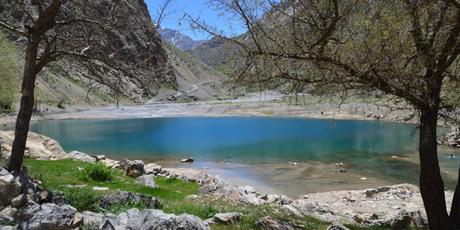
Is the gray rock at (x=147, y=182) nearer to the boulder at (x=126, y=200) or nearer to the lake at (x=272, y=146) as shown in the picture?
the boulder at (x=126, y=200)

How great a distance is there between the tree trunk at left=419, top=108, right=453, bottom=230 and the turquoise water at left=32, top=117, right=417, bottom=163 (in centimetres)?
3241

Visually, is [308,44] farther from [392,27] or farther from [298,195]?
[298,195]

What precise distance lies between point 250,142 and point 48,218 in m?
52.3

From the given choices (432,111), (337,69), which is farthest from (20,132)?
(432,111)

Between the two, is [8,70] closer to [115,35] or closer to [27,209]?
[115,35]

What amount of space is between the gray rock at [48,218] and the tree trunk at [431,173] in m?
7.89

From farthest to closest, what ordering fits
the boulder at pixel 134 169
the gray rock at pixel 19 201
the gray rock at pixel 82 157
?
the gray rock at pixel 82 157
the boulder at pixel 134 169
the gray rock at pixel 19 201

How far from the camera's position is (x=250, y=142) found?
195 feet

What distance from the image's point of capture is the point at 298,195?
2917cm

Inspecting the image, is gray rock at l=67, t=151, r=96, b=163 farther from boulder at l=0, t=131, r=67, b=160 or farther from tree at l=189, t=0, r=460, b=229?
tree at l=189, t=0, r=460, b=229

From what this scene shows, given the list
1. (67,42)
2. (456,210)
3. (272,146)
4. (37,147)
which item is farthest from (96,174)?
(272,146)

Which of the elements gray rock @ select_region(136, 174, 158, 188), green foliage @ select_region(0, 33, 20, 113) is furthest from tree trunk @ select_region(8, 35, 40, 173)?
green foliage @ select_region(0, 33, 20, 113)

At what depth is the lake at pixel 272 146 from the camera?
132ft

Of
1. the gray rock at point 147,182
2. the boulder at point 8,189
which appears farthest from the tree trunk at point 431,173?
the gray rock at point 147,182
